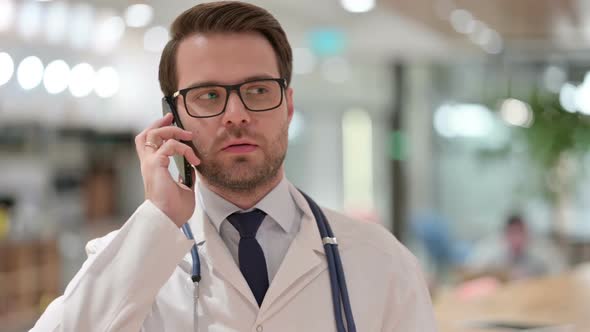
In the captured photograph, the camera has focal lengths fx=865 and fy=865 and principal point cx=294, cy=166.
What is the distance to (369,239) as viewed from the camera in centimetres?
182

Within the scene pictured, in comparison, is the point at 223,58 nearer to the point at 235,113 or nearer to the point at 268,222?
the point at 235,113

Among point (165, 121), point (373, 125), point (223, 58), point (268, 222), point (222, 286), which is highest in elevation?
point (373, 125)

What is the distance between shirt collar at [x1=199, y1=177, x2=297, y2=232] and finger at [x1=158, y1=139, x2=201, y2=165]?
0.13 meters

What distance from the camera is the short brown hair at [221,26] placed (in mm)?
1755

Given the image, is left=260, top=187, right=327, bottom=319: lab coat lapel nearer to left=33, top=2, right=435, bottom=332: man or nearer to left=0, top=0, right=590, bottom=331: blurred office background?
left=33, top=2, right=435, bottom=332: man

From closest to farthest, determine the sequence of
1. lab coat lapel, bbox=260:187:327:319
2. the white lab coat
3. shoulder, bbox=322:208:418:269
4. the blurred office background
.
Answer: the white lab coat
lab coat lapel, bbox=260:187:327:319
shoulder, bbox=322:208:418:269
the blurred office background

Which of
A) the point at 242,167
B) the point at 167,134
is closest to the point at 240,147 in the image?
the point at 242,167

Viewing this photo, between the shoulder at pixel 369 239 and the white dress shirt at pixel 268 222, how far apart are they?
0.10 m

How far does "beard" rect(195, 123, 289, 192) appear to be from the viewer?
5.57ft

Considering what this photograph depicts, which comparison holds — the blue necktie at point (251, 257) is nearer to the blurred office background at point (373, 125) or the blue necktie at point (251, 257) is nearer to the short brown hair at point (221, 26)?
the short brown hair at point (221, 26)

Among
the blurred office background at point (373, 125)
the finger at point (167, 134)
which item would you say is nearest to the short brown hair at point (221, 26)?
the finger at point (167, 134)

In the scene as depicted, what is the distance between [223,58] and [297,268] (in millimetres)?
442

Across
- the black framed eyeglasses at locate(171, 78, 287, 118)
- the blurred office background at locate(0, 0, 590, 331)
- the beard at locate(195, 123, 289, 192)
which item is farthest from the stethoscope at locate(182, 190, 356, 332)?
the blurred office background at locate(0, 0, 590, 331)

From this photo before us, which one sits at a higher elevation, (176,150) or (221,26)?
(221,26)
